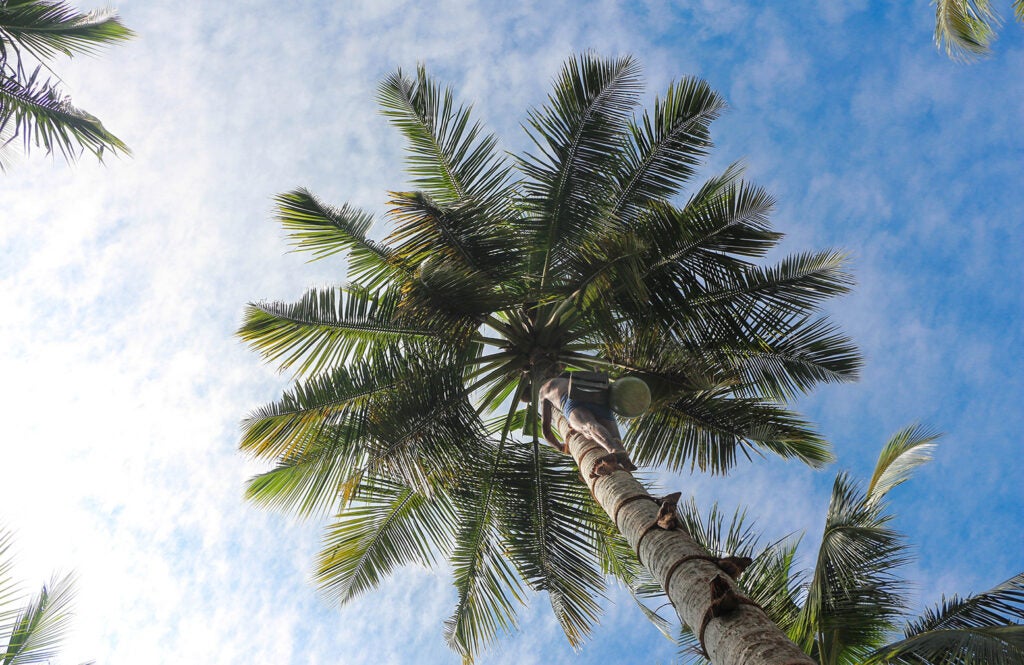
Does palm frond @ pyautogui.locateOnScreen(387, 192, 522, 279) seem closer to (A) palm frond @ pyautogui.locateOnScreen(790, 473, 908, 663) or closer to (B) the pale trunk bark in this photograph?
(B) the pale trunk bark

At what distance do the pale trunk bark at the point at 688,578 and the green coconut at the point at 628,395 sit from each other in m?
0.62

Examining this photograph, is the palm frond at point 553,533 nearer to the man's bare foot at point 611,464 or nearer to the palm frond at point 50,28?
the man's bare foot at point 611,464

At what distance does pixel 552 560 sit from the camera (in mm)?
8211

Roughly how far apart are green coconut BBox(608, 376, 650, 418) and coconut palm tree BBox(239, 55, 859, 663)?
61 centimetres

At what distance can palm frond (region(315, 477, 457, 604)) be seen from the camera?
8766 mm

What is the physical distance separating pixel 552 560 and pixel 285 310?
4090mm

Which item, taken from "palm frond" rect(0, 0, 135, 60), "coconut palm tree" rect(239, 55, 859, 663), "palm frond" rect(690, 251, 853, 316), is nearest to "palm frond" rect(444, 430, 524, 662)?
"coconut palm tree" rect(239, 55, 859, 663)

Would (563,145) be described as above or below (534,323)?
above

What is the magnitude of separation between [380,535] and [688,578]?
4.96 meters

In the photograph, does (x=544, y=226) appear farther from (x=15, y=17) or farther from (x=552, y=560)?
(x=15, y=17)

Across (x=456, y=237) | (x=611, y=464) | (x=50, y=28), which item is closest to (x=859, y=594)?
(x=611, y=464)

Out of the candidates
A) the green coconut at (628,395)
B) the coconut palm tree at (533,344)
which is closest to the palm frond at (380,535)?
the coconut palm tree at (533,344)

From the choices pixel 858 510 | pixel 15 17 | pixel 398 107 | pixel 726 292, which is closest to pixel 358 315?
pixel 398 107

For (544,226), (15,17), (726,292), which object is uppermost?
(15,17)
